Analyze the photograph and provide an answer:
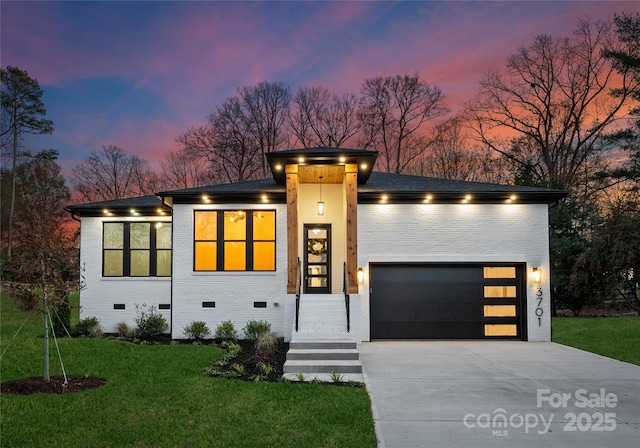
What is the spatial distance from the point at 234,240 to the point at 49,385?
6881mm

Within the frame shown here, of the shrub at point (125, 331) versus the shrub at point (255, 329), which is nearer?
the shrub at point (255, 329)

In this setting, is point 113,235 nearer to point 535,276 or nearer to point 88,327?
point 88,327

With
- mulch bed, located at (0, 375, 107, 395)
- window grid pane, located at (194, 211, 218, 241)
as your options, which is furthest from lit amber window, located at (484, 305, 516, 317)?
mulch bed, located at (0, 375, 107, 395)

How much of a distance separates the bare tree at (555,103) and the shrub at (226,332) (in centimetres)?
2006

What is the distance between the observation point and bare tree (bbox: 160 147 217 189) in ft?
108

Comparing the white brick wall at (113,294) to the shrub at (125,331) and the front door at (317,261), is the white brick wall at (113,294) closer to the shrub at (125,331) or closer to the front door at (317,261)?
the shrub at (125,331)

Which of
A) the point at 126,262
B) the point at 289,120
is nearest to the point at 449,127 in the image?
the point at 289,120

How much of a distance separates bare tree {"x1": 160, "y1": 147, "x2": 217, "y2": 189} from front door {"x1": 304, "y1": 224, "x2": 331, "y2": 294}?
66.4ft

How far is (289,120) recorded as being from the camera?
31.8 metres

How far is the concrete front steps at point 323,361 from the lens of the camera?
8.37 meters

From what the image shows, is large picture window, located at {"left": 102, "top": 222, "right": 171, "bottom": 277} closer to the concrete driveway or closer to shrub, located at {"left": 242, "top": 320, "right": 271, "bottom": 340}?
shrub, located at {"left": 242, "top": 320, "right": 271, "bottom": 340}

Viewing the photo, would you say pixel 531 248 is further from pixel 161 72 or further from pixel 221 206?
pixel 161 72

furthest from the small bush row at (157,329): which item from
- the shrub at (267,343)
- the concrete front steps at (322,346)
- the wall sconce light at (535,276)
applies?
the wall sconce light at (535,276)

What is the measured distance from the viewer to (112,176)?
3412 cm
